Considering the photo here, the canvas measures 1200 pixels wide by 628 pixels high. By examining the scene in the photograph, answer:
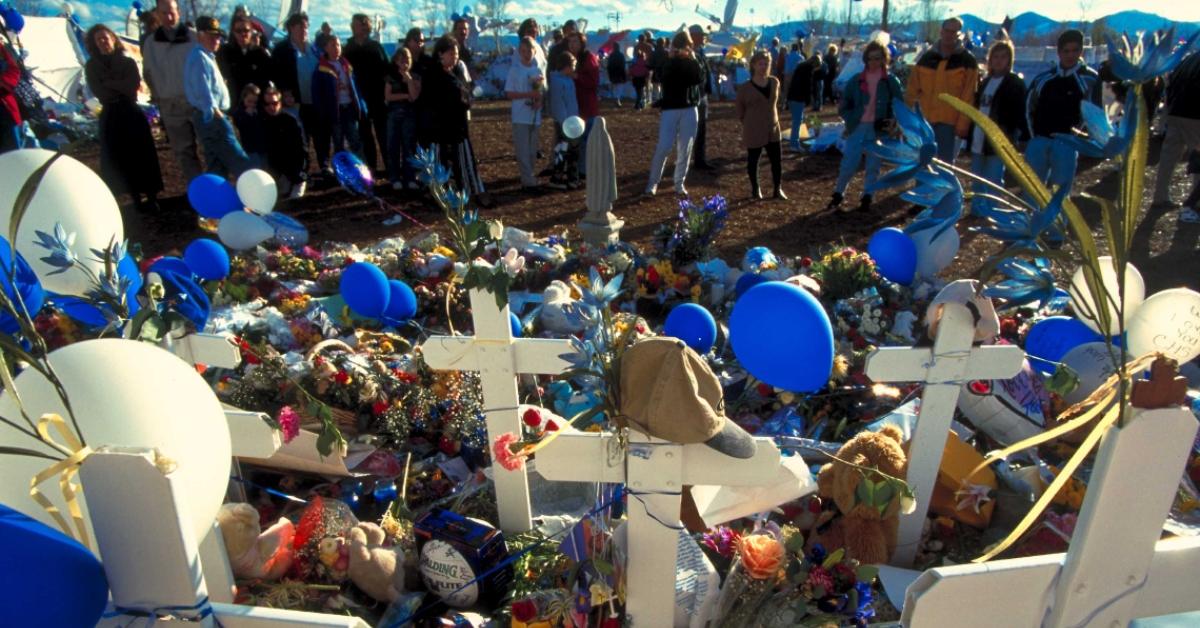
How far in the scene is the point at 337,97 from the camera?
757cm

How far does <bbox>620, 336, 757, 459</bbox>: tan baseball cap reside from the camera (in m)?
1.53

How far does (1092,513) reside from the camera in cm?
127

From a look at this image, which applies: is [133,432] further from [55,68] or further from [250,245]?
[55,68]

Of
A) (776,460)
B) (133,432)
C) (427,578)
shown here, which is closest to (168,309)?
(133,432)

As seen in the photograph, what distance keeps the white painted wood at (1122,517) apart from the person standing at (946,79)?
18.0ft

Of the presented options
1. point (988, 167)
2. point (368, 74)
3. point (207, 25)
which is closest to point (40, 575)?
point (207, 25)

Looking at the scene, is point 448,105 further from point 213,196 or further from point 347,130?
point 213,196

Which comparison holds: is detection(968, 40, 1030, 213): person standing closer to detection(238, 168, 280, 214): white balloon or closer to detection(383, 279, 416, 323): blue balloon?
detection(383, 279, 416, 323): blue balloon

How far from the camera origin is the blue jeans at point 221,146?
21.0ft

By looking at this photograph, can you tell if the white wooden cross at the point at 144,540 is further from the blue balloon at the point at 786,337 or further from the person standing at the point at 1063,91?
the person standing at the point at 1063,91

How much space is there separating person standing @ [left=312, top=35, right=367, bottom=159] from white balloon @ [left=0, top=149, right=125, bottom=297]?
4704mm

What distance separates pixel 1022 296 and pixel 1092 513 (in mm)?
430

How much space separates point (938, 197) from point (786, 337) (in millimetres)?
1367

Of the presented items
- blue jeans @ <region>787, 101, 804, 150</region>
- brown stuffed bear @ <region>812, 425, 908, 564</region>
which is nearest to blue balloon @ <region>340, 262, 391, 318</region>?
brown stuffed bear @ <region>812, 425, 908, 564</region>
